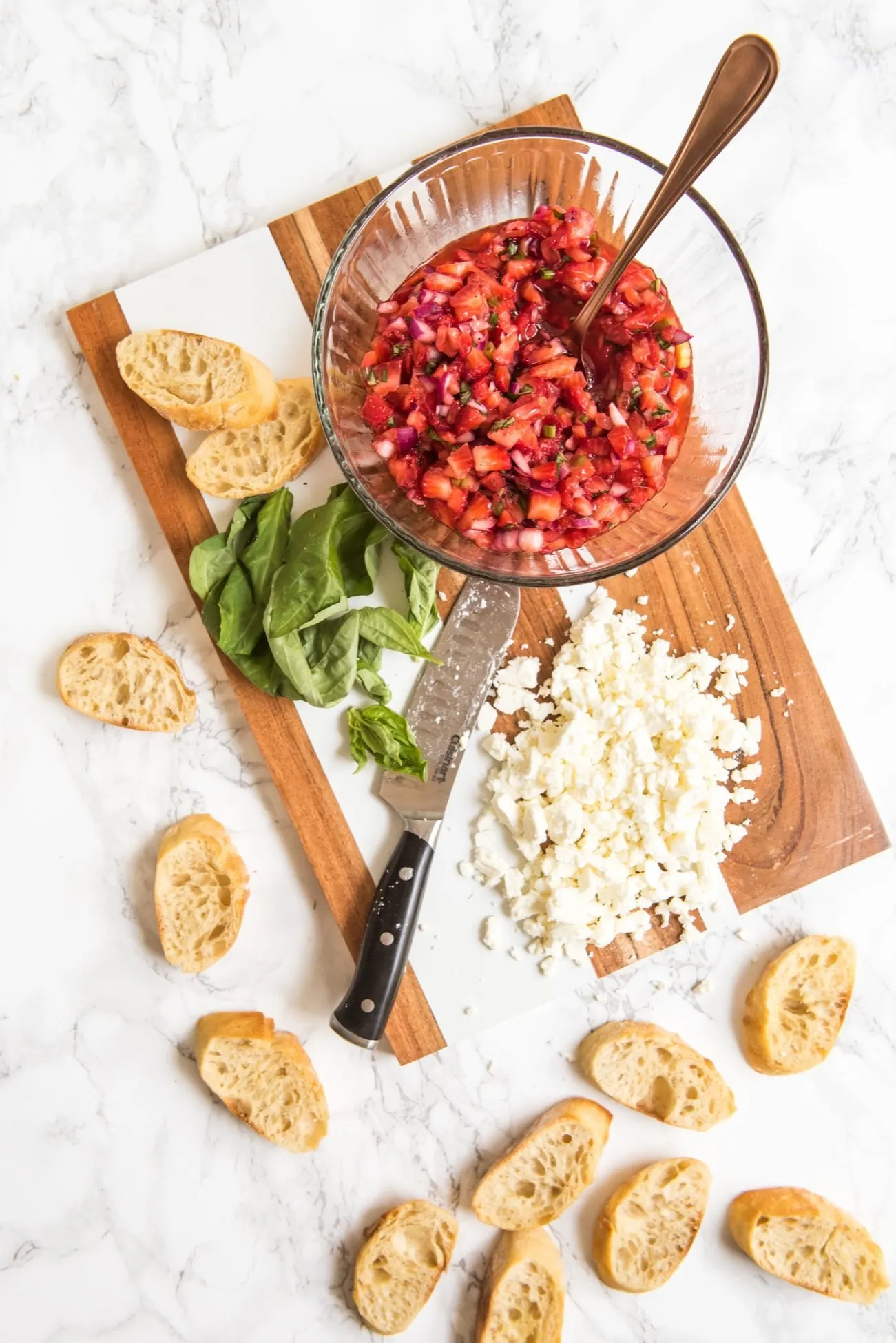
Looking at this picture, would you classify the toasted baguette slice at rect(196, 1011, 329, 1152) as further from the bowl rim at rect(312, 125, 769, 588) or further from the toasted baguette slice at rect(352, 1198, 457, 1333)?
the bowl rim at rect(312, 125, 769, 588)

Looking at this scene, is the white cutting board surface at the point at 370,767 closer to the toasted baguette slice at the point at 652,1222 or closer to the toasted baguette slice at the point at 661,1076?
the toasted baguette slice at the point at 661,1076

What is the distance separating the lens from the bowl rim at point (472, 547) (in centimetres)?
232

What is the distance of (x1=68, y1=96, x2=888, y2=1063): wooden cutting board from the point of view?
2.73 m

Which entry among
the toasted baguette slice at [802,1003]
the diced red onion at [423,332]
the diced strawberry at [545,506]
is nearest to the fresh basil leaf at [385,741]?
the diced strawberry at [545,506]

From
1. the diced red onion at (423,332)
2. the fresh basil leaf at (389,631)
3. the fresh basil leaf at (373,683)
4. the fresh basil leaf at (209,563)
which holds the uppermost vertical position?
the diced red onion at (423,332)

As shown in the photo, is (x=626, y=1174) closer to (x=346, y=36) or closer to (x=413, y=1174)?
(x=413, y=1174)

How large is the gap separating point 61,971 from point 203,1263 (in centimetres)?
90

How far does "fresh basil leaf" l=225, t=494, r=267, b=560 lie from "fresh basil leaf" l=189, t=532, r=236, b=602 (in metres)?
0.02

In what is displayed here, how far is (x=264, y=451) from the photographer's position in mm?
2654

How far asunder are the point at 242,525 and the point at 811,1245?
247cm

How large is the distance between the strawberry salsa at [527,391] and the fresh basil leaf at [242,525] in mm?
469

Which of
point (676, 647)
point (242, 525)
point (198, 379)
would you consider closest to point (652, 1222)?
point (676, 647)

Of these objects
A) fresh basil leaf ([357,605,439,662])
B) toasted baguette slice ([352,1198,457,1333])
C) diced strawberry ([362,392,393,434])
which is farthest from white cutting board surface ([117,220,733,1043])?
toasted baguette slice ([352,1198,457,1333])

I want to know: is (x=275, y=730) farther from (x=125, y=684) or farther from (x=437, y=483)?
(x=437, y=483)
